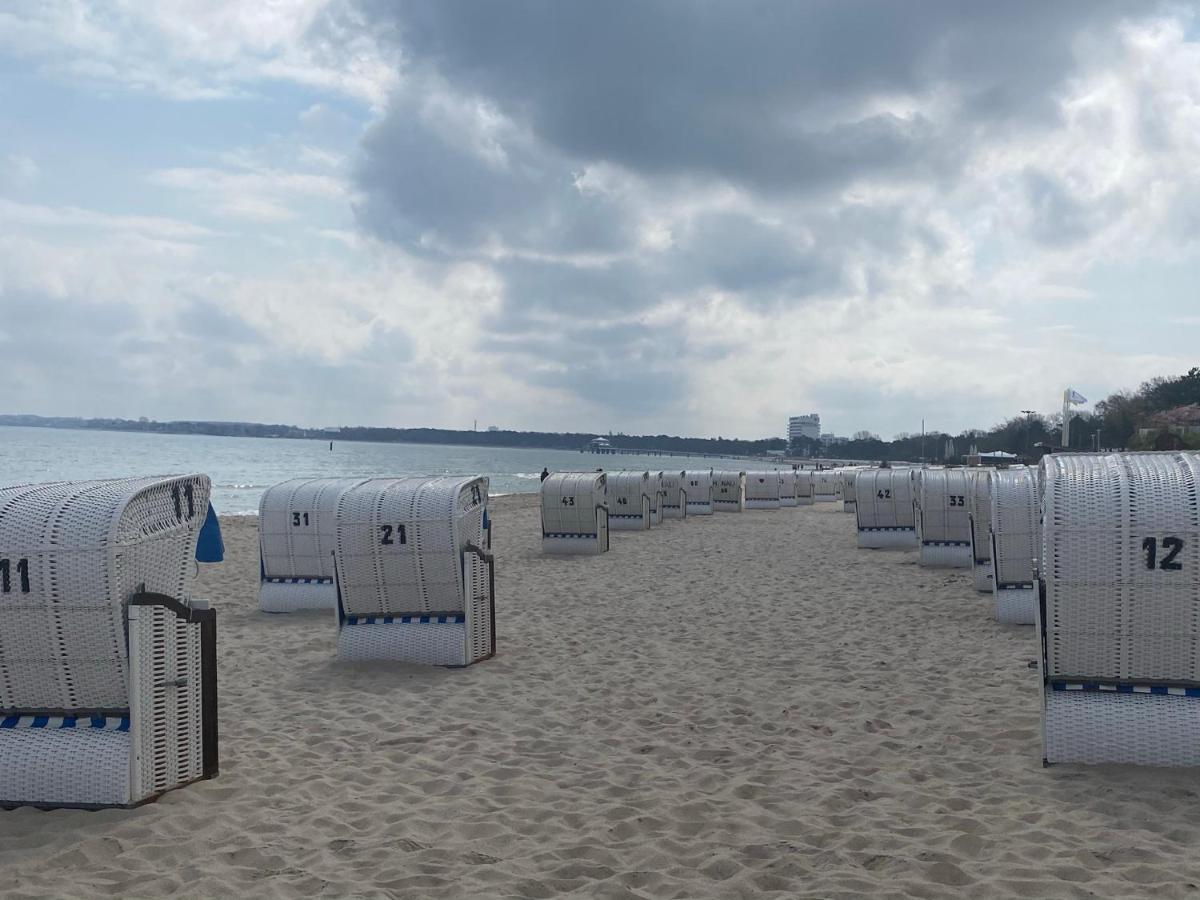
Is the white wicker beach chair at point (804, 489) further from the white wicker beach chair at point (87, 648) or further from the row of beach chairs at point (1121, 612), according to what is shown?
the white wicker beach chair at point (87, 648)

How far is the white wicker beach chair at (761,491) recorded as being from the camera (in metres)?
39.8

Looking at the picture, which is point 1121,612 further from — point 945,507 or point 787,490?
point 787,490

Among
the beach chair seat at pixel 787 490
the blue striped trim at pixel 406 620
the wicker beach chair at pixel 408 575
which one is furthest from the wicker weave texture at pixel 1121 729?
the beach chair seat at pixel 787 490

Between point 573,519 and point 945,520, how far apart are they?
7649 mm

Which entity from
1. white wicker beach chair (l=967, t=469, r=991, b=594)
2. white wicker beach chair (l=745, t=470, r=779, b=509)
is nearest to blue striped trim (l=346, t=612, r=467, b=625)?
white wicker beach chair (l=967, t=469, r=991, b=594)

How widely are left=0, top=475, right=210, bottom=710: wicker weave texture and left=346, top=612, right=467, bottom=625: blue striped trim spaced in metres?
3.83

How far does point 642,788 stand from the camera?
19.1 feet

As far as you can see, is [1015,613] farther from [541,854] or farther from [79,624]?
[79,624]

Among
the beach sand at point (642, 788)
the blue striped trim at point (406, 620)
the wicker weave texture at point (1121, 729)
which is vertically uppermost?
the blue striped trim at point (406, 620)

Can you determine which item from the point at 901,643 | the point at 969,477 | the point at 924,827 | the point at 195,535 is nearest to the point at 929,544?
the point at 969,477

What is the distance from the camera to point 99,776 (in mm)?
5250

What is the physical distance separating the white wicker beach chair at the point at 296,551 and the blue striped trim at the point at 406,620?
3.64m

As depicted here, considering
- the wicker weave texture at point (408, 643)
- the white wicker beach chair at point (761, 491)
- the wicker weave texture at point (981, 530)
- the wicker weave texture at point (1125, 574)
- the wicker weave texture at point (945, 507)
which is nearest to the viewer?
the wicker weave texture at point (1125, 574)

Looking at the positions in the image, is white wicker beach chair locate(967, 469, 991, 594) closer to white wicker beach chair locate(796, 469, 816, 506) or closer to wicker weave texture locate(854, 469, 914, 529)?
wicker weave texture locate(854, 469, 914, 529)
